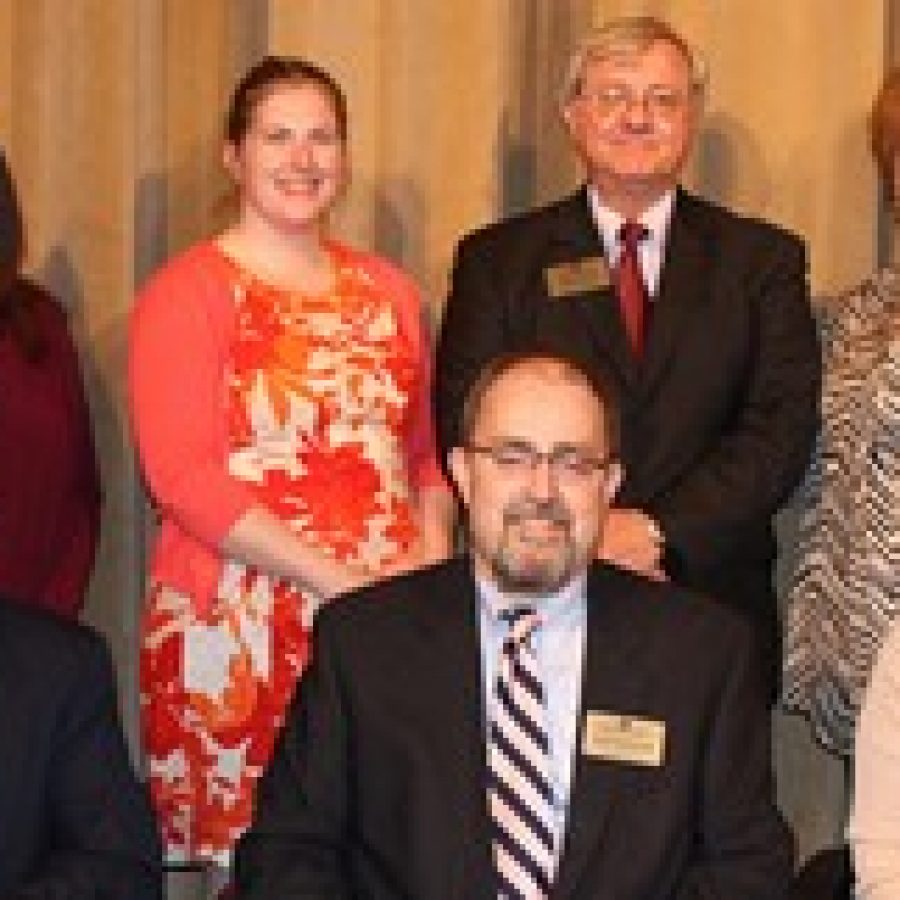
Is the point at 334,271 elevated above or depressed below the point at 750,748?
above

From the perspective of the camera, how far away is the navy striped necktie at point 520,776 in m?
3.04

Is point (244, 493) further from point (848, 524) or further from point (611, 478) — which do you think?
point (848, 524)

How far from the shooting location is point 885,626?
3791 millimetres

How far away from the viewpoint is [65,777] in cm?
306

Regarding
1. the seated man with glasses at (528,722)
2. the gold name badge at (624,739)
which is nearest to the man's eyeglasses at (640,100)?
the seated man with glasses at (528,722)

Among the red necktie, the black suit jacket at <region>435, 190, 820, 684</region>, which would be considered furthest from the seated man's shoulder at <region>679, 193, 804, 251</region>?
the red necktie

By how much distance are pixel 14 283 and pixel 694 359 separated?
1.20 meters

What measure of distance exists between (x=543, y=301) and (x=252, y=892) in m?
1.41

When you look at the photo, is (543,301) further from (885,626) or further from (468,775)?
(468,775)

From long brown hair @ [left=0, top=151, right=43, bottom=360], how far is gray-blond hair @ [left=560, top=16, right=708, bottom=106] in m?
0.99

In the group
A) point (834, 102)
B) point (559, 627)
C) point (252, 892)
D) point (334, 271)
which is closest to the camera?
point (252, 892)

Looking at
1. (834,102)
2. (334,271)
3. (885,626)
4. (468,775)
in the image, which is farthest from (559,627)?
(834,102)

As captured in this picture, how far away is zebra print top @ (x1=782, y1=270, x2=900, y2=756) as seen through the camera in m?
3.81

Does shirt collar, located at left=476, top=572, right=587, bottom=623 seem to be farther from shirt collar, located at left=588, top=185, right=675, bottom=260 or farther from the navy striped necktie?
shirt collar, located at left=588, top=185, right=675, bottom=260
